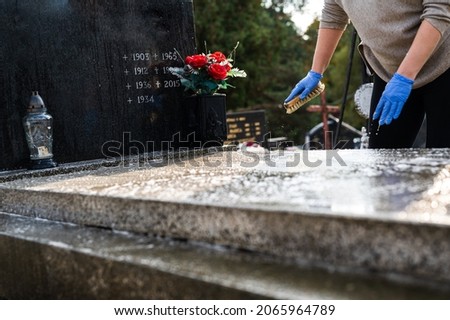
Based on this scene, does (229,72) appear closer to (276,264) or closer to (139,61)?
(139,61)

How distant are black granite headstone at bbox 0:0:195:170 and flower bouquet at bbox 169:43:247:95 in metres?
0.12

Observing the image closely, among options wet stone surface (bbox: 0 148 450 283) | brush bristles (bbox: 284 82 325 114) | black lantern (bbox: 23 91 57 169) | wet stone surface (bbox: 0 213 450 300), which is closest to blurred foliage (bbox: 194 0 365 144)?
brush bristles (bbox: 284 82 325 114)

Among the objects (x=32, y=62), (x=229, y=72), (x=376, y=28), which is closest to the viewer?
(x=376, y=28)

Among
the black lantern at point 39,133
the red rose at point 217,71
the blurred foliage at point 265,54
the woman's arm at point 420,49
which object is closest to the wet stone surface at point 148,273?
the black lantern at point 39,133

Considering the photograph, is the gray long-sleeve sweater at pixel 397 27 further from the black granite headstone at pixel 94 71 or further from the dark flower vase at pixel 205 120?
the black granite headstone at pixel 94 71

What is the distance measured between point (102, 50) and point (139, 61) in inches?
13.1

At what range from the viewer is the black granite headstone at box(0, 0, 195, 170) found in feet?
11.6

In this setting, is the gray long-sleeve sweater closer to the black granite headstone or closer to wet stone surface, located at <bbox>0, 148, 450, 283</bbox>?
wet stone surface, located at <bbox>0, 148, 450, 283</bbox>

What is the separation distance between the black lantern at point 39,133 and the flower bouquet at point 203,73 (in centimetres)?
119

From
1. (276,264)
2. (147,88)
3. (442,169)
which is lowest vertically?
(276,264)

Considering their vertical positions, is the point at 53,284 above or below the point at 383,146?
below

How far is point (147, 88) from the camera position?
421 centimetres

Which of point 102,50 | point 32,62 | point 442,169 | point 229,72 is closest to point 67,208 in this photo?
point 442,169

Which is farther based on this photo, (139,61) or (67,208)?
(139,61)
